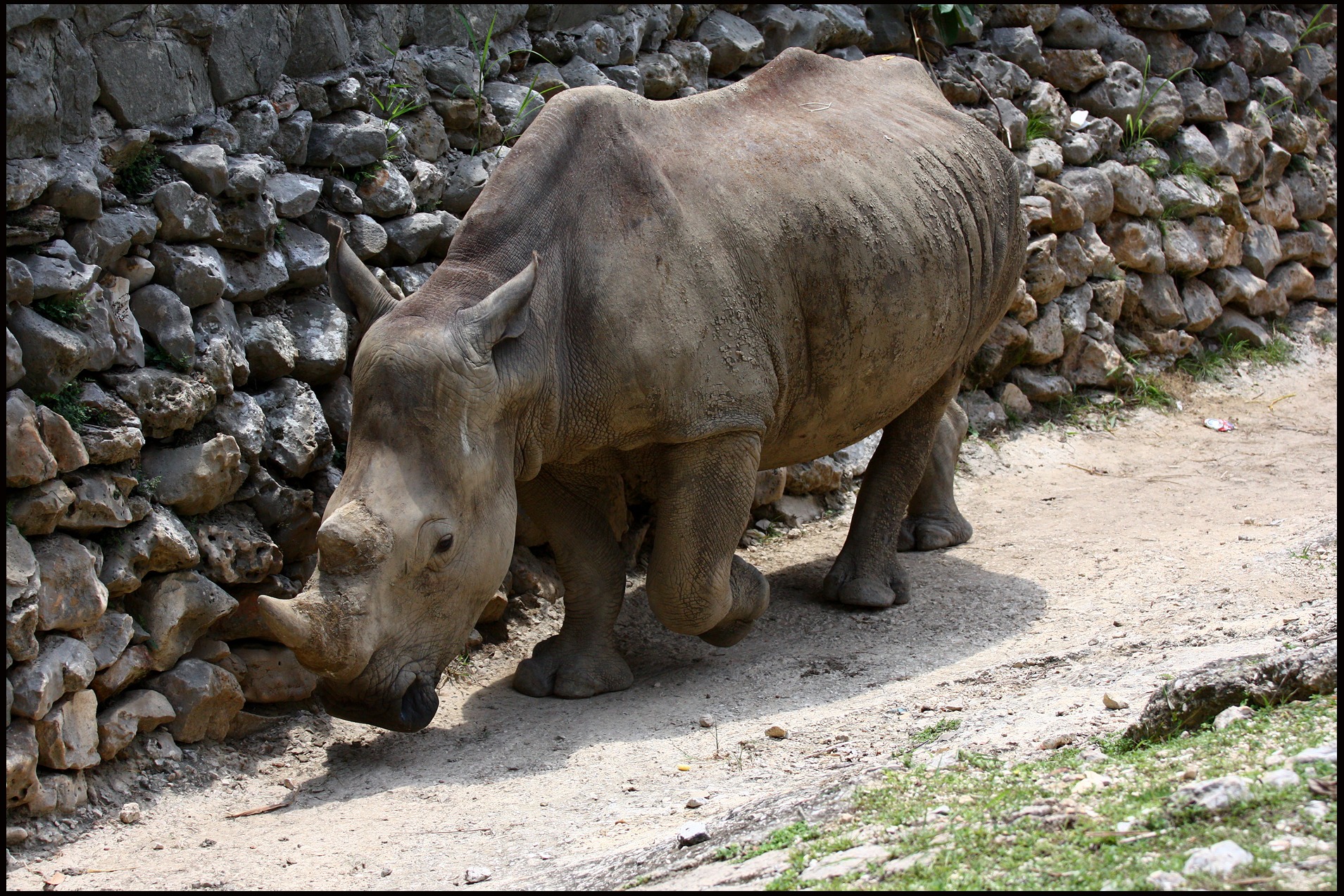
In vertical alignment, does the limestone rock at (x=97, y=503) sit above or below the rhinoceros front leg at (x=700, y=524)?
above

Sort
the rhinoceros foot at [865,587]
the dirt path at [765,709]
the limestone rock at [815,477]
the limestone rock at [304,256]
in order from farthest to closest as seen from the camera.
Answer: the limestone rock at [815,477] < the rhinoceros foot at [865,587] < the limestone rock at [304,256] < the dirt path at [765,709]

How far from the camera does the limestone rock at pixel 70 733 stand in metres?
Answer: 3.96

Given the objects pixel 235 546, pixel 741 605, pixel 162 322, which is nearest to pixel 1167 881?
pixel 741 605

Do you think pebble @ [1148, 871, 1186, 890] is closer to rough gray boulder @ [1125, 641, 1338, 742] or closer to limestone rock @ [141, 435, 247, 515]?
rough gray boulder @ [1125, 641, 1338, 742]

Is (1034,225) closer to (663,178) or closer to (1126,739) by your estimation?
(663,178)

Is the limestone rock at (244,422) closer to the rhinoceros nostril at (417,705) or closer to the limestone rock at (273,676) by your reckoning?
the limestone rock at (273,676)

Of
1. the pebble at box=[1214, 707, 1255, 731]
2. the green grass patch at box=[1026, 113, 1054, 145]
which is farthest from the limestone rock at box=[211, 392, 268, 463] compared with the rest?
the green grass patch at box=[1026, 113, 1054, 145]

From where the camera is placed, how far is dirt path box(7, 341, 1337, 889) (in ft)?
12.3

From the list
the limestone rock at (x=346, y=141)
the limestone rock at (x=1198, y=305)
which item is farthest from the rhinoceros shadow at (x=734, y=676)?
the limestone rock at (x=1198, y=305)

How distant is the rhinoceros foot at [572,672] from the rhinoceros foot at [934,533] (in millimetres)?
2082

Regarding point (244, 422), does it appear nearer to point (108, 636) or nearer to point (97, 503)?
point (97, 503)

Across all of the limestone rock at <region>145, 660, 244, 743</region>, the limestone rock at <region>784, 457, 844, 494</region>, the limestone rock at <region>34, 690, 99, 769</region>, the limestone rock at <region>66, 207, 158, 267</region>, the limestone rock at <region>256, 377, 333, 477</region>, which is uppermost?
the limestone rock at <region>66, 207, 158, 267</region>

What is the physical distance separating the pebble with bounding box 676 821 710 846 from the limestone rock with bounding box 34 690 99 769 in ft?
6.25

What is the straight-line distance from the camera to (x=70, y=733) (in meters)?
4.04
